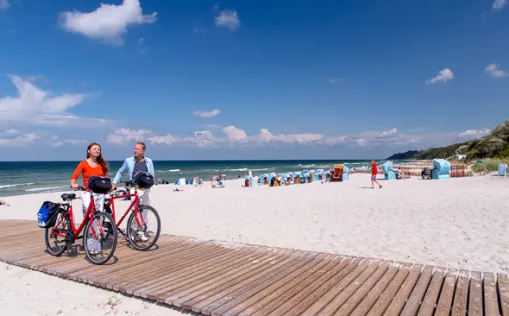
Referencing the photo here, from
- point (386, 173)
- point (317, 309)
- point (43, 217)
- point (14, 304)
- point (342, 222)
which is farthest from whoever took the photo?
point (386, 173)

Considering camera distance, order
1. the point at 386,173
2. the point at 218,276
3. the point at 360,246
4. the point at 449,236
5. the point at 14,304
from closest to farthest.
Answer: the point at 14,304 < the point at 218,276 < the point at 360,246 < the point at 449,236 < the point at 386,173

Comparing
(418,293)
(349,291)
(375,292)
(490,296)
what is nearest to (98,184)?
(349,291)

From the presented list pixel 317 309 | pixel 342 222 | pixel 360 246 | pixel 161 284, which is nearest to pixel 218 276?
pixel 161 284

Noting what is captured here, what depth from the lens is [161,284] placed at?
13.1ft

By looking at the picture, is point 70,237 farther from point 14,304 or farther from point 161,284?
point 161,284

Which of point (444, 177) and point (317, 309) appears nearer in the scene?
point (317, 309)

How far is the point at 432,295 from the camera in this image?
11.4ft

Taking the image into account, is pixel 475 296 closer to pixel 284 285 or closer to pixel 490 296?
pixel 490 296

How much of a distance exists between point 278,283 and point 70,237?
136 inches

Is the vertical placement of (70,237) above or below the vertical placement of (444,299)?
above

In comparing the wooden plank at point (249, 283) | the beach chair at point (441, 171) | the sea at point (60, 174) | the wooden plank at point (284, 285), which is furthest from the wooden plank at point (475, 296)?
the beach chair at point (441, 171)

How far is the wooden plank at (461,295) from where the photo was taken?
3.12 m

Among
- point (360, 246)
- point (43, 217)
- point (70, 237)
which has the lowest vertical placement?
point (360, 246)

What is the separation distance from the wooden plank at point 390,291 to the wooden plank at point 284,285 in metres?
0.94
